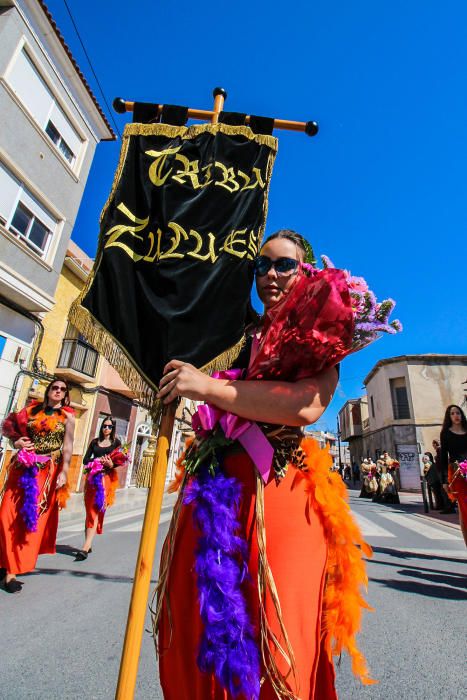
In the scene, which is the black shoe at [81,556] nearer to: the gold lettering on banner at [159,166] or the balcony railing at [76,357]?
the gold lettering on banner at [159,166]

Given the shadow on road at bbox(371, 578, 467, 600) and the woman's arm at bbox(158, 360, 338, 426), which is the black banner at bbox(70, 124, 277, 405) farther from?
the shadow on road at bbox(371, 578, 467, 600)

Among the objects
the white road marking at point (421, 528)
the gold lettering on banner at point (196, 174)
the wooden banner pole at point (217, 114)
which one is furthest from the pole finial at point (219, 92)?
the white road marking at point (421, 528)

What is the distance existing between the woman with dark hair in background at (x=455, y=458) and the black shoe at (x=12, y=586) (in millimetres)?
5108

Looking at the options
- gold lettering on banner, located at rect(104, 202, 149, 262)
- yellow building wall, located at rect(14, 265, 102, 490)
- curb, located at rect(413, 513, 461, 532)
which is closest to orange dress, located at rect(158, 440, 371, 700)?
gold lettering on banner, located at rect(104, 202, 149, 262)

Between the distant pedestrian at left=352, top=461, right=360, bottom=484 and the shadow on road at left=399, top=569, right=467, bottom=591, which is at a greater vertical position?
the distant pedestrian at left=352, top=461, right=360, bottom=484

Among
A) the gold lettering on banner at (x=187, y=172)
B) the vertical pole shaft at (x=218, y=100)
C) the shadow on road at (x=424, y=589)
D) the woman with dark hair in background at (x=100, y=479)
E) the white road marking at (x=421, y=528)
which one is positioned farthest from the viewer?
the white road marking at (x=421, y=528)

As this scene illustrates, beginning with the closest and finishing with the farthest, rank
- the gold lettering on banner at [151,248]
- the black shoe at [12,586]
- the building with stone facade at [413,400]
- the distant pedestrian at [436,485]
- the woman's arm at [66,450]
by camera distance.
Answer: the gold lettering on banner at [151,248] < the black shoe at [12,586] < the woman's arm at [66,450] < the distant pedestrian at [436,485] < the building with stone facade at [413,400]

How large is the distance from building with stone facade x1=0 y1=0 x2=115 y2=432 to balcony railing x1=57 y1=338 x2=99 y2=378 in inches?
158

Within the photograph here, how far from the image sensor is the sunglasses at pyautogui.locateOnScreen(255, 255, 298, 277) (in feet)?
4.95

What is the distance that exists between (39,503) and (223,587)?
3631 mm

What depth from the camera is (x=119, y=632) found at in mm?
2721

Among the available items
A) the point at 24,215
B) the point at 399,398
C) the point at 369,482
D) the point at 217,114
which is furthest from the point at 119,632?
the point at 399,398

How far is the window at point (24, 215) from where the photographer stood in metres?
9.40

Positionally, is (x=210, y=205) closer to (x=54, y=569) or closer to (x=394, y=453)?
(x=54, y=569)
